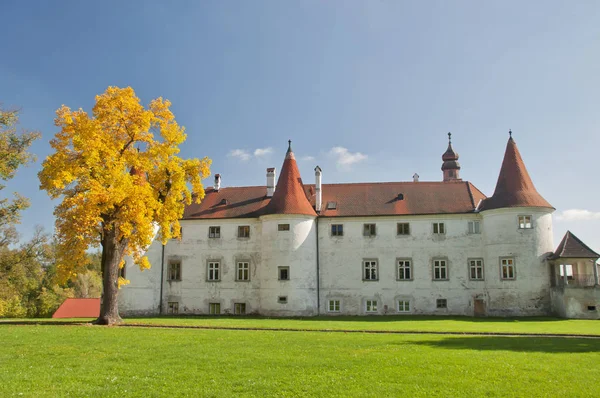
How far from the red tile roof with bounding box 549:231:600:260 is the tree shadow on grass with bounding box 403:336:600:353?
14846 millimetres

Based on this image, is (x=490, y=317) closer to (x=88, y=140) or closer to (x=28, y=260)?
(x=88, y=140)

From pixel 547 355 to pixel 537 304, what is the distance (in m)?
20.6

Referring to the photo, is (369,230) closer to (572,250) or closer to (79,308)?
(572,250)

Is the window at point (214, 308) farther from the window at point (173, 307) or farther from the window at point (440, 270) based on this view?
the window at point (440, 270)

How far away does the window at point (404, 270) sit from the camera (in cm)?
A: 3612

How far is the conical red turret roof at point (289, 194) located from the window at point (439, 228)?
27.1 feet

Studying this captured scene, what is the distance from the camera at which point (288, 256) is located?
116ft

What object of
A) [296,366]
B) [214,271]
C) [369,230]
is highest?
[369,230]

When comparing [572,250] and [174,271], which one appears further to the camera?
[174,271]

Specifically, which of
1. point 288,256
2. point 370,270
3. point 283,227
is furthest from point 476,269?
point 283,227

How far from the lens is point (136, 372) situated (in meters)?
12.2

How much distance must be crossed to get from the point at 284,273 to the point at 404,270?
8223mm

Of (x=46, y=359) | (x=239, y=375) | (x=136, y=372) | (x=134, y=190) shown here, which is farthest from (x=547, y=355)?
(x=134, y=190)

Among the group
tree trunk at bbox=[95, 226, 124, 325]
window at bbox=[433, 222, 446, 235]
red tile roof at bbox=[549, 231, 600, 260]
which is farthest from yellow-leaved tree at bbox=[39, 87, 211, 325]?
red tile roof at bbox=[549, 231, 600, 260]
